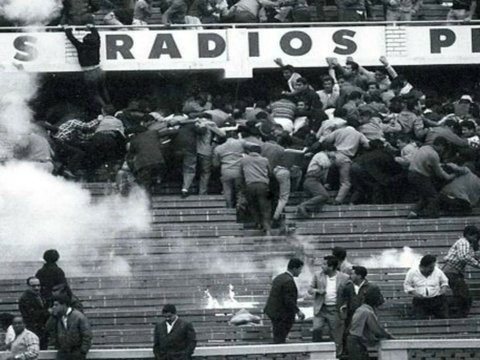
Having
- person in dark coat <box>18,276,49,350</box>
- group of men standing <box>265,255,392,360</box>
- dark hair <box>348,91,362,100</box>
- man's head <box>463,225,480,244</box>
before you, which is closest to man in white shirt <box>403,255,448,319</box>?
man's head <box>463,225,480,244</box>

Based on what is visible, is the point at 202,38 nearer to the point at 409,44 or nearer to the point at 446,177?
the point at 409,44

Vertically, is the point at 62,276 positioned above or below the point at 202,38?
below

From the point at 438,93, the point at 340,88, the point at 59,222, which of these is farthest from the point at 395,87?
the point at 59,222

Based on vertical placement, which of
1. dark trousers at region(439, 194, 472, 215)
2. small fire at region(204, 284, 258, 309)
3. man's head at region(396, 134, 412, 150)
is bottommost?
small fire at region(204, 284, 258, 309)

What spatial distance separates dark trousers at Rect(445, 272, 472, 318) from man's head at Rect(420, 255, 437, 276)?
0.63m

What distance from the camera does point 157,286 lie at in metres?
31.5

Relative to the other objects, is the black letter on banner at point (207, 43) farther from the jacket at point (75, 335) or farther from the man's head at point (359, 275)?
the jacket at point (75, 335)

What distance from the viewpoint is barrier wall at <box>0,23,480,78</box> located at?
38.1 m

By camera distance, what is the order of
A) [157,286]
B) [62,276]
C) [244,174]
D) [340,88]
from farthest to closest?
1. [340,88]
2. [244,174]
3. [157,286]
4. [62,276]

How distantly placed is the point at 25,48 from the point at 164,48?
235 centimetres

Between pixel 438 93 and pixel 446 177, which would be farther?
pixel 438 93

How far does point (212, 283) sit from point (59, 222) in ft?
10.0

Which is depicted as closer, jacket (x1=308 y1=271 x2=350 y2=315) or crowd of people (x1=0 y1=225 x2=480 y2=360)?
crowd of people (x1=0 y1=225 x2=480 y2=360)

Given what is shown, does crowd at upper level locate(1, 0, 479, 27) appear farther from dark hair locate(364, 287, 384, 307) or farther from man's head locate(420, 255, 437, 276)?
dark hair locate(364, 287, 384, 307)
